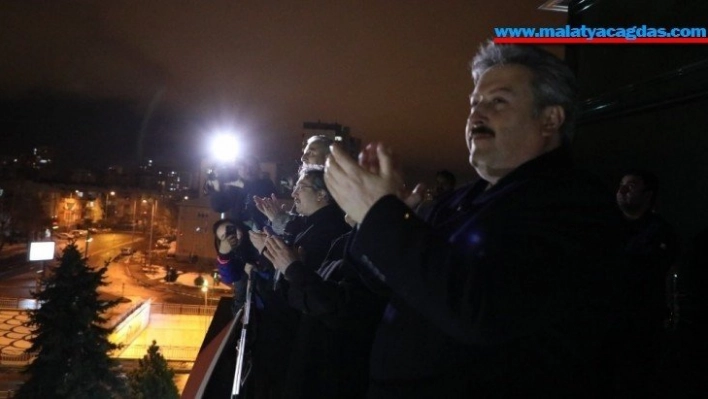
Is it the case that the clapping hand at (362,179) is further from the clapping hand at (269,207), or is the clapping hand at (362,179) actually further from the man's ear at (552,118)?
the clapping hand at (269,207)

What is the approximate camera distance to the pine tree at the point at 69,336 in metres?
15.6

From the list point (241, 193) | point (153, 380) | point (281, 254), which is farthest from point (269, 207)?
point (153, 380)

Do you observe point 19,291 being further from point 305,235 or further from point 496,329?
point 496,329

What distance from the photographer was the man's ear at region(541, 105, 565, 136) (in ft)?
5.13

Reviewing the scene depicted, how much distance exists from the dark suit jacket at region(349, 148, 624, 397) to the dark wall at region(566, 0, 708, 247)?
2290 millimetres

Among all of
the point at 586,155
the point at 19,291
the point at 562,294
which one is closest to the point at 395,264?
the point at 562,294

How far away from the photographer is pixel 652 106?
3.51 m

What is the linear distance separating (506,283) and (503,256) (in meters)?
0.07

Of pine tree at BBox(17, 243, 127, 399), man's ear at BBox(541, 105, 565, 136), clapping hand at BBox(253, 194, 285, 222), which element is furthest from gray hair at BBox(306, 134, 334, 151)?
pine tree at BBox(17, 243, 127, 399)

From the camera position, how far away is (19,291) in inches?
1154

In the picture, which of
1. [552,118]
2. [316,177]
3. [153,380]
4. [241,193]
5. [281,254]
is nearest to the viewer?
[552,118]

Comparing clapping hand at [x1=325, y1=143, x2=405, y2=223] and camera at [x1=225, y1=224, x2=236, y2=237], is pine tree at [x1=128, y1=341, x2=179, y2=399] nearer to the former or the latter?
camera at [x1=225, y1=224, x2=236, y2=237]

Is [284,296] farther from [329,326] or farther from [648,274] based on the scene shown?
[648,274]

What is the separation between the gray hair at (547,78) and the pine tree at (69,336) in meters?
17.0
